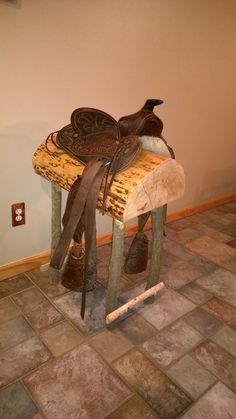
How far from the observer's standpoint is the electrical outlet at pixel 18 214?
2.12m

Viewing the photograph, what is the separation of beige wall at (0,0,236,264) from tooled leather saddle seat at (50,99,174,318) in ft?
1.25

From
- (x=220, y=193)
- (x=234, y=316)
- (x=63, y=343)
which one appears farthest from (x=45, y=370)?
Answer: (x=220, y=193)

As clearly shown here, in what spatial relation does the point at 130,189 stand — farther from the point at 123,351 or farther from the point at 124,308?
the point at 123,351

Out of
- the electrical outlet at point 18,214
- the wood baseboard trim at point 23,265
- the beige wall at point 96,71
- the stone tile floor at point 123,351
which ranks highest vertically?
the beige wall at point 96,71

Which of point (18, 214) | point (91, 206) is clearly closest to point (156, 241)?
point (91, 206)

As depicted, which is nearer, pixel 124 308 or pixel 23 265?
pixel 124 308

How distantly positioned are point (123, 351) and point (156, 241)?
645 millimetres

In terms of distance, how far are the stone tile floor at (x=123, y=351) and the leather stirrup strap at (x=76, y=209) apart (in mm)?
515

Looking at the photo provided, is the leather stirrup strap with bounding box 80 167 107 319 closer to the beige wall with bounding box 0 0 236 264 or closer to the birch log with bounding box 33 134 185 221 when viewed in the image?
the birch log with bounding box 33 134 185 221

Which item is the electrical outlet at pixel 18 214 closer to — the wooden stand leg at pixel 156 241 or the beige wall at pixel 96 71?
the beige wall at pixel 96 71

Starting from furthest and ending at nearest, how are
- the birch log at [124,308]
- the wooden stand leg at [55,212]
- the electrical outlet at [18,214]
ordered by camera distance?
1. the electrical outlet at [18,214]
2. the wooden stand leg at [55,212]
3. the birch log at [124,308]

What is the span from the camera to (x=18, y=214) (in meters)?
2.15

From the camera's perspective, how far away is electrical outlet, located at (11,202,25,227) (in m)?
2.12

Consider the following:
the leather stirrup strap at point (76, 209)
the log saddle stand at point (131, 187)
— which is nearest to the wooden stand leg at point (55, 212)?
the log saddle stand at point (131, 187)
